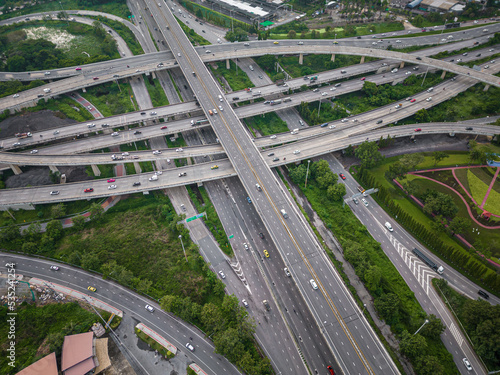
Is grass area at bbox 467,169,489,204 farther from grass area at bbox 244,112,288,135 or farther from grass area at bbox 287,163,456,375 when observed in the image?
grass area at bbox 244,112,288,135

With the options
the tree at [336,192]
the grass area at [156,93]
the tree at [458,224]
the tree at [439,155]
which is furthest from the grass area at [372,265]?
the grass area at [156,93]

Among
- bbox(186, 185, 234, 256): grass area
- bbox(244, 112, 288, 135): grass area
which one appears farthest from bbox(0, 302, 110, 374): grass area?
bbox(244, 112, 288, 135): grass area

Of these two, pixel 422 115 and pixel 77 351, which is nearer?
pixel 77 351

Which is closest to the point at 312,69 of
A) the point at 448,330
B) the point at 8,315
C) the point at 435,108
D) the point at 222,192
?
the point at 435,108

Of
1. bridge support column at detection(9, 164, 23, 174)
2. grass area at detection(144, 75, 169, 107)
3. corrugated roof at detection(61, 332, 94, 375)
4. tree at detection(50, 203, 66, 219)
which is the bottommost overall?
corrugated roof at detection(61, 332, 94, 375)

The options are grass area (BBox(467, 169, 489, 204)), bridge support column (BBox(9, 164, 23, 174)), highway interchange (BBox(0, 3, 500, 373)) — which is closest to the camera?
highway interchange (BBox(0, 3, 500, 373))

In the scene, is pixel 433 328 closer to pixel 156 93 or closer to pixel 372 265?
pixel 372 265

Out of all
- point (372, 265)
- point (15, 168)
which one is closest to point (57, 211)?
point (15, 168)
